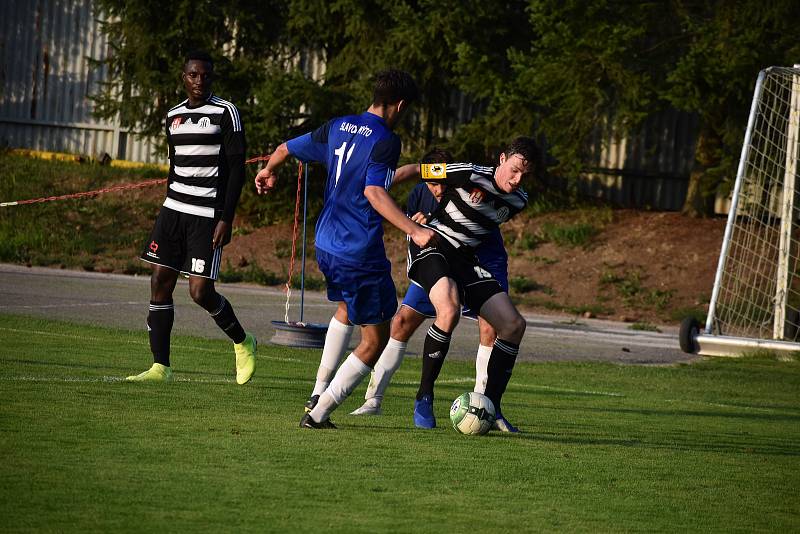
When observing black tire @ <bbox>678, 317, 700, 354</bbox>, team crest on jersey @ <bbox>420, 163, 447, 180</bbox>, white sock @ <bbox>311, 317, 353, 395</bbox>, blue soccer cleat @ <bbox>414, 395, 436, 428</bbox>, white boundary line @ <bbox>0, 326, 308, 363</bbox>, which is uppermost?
team crest on jersey @ <bbox>420, 163, 447, 180</bbox>

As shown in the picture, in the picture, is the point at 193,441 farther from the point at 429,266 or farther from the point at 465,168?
the point at 465,168

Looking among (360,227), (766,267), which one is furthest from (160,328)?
(766,267)

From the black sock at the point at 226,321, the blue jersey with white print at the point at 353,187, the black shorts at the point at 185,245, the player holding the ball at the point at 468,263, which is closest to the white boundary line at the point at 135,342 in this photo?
the black sock at the point at 226,321

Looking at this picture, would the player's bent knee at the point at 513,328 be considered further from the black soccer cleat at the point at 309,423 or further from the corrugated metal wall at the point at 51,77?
the corrugated metal wall at the point at 51,77

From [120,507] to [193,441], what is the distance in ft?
5.03

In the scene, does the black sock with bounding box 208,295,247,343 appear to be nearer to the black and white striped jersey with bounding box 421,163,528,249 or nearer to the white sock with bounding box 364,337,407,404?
the white sock with bounding box 364,337,407,404

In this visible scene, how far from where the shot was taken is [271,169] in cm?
775

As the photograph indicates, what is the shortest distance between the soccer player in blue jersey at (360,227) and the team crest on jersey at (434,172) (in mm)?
729

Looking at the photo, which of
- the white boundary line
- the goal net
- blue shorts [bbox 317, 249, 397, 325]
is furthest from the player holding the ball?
the goal net

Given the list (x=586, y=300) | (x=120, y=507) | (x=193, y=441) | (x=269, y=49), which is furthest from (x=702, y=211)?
(x=120, y=507)

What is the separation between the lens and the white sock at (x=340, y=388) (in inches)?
282

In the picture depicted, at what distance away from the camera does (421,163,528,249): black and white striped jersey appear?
8086 mm

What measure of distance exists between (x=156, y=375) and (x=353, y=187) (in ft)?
8.44

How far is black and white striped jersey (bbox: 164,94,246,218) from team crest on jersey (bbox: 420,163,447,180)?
5.39 feet
